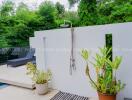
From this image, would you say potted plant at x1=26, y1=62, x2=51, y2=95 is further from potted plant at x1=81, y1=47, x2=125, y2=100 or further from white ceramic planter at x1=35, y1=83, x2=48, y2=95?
potted plant at x1=81, y1=47, x2=125, y2=100

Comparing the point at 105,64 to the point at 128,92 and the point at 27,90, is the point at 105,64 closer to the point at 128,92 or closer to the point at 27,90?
the point at 128,92

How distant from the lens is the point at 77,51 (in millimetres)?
4281

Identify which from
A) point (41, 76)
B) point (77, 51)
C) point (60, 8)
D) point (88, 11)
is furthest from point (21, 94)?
point (60, 8)

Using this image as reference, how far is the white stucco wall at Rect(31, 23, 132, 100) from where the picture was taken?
3.54 meters

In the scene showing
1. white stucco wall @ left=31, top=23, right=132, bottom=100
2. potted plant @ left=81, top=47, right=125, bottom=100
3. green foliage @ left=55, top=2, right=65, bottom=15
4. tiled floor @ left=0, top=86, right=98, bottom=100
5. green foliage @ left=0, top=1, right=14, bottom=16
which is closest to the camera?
potted plant @ left=81, top=47, right=125, bottom=100

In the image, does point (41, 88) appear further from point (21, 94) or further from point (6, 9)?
point (6, 9)

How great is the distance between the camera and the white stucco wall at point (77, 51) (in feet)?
11.6

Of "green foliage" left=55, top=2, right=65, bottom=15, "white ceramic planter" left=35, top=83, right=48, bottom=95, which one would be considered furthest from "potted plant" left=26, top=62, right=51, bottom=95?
"green foliage" left=55, top=2, right=65, bottom=15

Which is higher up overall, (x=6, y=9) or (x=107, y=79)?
(x=6, y=9)

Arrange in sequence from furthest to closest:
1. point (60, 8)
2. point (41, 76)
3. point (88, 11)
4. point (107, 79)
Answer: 1. point (60, 8)
2. point (88, 11)
3. point (41, 76)
4. point (107, 79)

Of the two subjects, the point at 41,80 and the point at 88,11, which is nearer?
the point at 41,80

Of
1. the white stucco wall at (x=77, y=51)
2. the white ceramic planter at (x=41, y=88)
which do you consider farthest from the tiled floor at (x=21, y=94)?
the white stucco wall at (x=77, y=51)

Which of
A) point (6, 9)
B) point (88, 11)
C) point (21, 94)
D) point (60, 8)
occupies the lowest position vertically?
point (21, 94)

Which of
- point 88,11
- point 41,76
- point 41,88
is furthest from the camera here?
point 88,11
